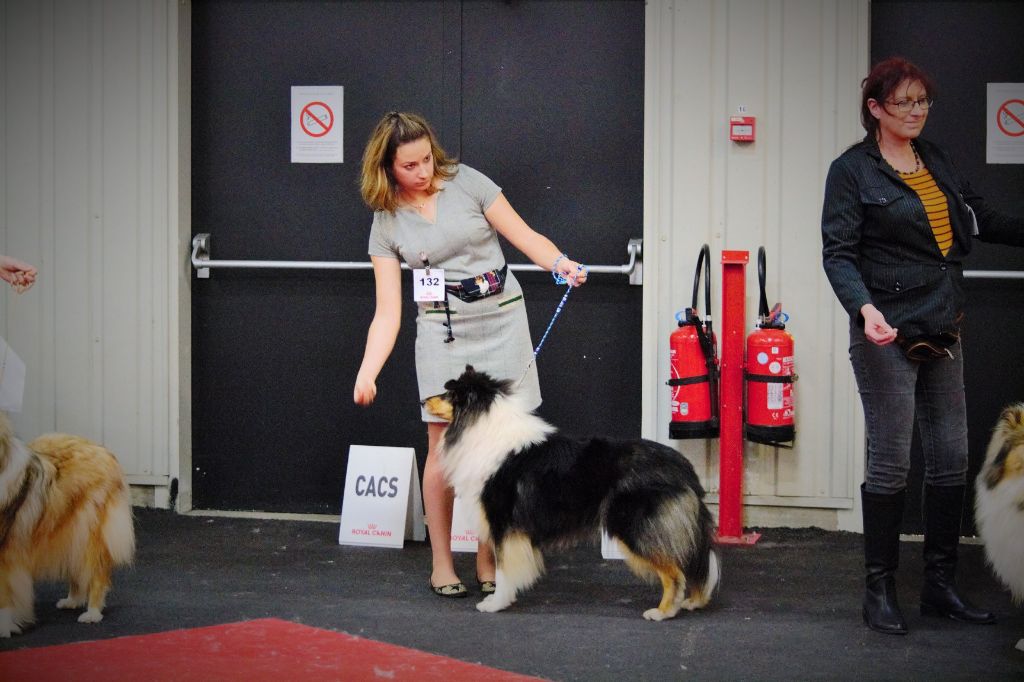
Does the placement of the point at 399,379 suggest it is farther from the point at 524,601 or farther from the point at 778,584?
the point at 778,584

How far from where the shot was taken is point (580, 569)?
400cm

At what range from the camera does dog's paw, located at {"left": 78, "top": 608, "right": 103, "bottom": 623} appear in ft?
10.7

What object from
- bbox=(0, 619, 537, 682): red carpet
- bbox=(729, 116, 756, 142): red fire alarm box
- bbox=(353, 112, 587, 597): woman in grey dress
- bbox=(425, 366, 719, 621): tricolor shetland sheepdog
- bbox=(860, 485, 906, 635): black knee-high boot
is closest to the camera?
bbox=(0, 619, 537, 682): red carpet

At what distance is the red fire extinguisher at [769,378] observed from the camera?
4.26 meters

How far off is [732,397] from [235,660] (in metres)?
2.21

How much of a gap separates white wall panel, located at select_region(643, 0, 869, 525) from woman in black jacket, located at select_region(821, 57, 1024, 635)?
1.31 m

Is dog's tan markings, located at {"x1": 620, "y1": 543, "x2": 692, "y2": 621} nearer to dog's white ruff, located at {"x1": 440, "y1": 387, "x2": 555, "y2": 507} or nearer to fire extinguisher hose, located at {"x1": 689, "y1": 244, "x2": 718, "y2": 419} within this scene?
dog's white ruff, located at {"x1": 440, "y1": 387, "x2": 555, "y2": 507}

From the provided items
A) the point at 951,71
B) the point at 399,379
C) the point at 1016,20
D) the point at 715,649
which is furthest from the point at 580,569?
the point at 1016,20

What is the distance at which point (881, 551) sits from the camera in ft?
10.4

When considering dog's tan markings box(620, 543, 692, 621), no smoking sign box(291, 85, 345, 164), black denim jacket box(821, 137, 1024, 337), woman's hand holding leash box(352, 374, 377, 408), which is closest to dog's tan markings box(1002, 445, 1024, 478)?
black denim jacket box(821, 137, 1024, 337)

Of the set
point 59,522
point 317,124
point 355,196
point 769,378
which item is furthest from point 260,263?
point 769,378

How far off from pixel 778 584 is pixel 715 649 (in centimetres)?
81

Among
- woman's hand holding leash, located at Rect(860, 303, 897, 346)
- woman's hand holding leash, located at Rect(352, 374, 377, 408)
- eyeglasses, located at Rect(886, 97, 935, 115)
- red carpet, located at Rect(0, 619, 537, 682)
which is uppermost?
eyeglasses, located at Rect(886, 97, 935, 115)

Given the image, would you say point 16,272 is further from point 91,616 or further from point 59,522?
point 91,616
